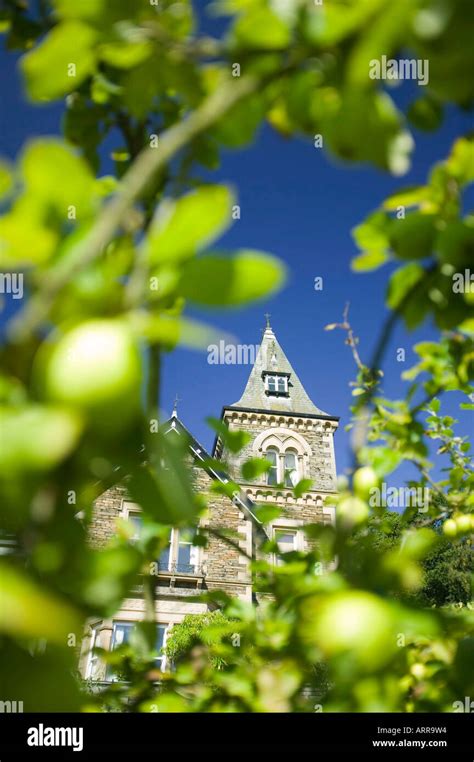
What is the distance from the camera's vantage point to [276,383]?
52.7 ft

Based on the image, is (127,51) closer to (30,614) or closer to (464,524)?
(30,614)

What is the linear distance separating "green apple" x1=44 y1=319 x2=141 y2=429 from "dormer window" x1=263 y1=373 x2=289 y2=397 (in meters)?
15.6

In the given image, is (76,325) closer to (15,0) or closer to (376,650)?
(376,650)

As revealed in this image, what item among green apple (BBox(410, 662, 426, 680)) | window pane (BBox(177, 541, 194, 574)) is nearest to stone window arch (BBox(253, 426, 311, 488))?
window pane (BBox(177, 541, 194, 574))

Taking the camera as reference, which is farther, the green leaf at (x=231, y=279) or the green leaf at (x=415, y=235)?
the green leaf at (x=415, y=235)

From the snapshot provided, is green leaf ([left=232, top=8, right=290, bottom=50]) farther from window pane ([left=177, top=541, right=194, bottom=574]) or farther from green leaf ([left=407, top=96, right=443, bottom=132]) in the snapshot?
window pane ([left=177, top=541, right=194, bottom=574])

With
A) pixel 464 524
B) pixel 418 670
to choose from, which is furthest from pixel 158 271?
pixel 464 524

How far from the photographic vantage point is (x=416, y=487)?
1.49m

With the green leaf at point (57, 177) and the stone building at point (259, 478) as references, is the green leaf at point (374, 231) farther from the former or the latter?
the stone building at point (259, 478)

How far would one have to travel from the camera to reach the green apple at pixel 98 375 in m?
0.21

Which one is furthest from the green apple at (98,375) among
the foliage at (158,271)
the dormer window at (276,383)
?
the dormer window at (276,383)

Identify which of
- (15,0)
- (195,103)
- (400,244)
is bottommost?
(400,244)
